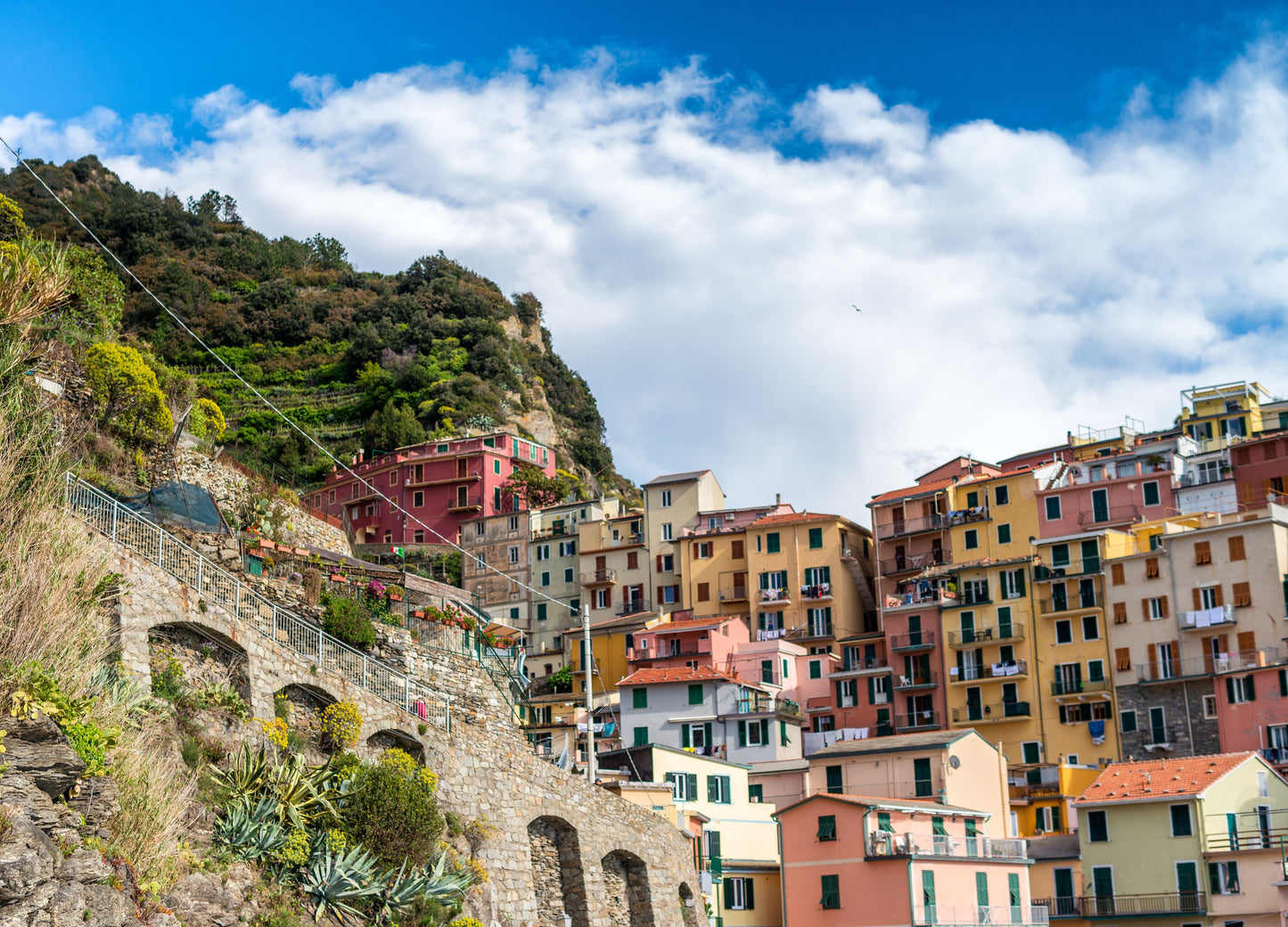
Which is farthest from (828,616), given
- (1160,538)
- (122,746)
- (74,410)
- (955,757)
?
(122,746)

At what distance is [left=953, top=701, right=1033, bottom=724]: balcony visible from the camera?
60.6m

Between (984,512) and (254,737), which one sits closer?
(254,737)

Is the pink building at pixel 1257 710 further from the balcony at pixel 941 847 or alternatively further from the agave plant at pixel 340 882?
the agave plant at pixel 340 882

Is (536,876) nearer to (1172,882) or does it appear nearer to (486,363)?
(1172,882)

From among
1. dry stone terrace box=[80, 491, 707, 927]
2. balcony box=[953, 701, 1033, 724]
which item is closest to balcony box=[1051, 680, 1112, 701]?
balcony box=[953, 701, 1033, 724]

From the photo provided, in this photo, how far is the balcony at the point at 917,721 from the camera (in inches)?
2480

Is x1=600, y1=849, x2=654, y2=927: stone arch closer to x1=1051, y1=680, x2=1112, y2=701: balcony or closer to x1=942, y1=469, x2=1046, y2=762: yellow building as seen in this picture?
x1=942, y1=469, x2=1046, y2=762: yellow building

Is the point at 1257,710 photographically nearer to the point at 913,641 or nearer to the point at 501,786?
the point at 913,641

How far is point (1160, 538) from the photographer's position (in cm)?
5972

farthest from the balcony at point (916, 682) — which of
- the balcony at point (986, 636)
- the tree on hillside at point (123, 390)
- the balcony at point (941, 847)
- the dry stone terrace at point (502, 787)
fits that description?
the tree on hillside at point (123, 390)

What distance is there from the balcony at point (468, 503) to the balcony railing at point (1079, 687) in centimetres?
3750

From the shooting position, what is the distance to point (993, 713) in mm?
61438

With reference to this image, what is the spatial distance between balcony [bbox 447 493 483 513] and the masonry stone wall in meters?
47.4

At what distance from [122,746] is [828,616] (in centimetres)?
5479
